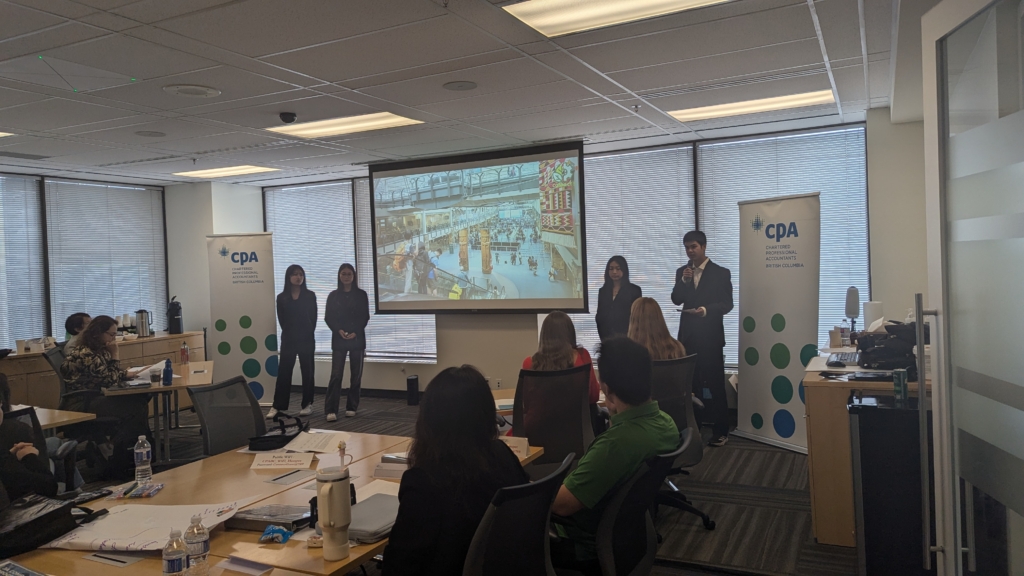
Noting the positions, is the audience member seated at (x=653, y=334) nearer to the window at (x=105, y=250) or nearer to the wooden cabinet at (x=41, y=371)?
the wooden cabinet at (x=41, y=371)

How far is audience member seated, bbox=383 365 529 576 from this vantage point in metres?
1.79

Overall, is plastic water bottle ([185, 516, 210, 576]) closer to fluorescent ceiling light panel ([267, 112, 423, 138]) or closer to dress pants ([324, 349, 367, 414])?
fluorescent ceiling light panel ([267, 112, 423, 138])

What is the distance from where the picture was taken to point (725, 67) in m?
4.34

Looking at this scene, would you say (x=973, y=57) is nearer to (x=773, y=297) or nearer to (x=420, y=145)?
(x=773, y=297)

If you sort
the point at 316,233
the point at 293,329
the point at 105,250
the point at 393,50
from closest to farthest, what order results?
the point at 393,50 < the point at 293,329 < the point at 105,250 < the point at 316,233

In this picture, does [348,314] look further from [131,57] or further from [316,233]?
[131,57]

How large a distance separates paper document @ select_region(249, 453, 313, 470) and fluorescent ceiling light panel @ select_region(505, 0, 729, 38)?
2258mm

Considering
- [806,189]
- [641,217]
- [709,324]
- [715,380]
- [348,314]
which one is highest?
[806,189]

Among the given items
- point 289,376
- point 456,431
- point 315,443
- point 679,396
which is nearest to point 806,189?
point 679,396

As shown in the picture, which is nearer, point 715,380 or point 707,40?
point 707,40

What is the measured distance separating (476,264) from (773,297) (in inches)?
124

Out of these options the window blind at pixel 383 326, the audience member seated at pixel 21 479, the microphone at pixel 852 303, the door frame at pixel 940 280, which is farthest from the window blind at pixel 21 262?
the door frame at pixel 940 280

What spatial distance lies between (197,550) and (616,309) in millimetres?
4855

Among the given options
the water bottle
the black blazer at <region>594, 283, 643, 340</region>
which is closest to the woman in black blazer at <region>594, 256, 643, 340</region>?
the black blazer at <region>594, 283, 643, 340</region>
